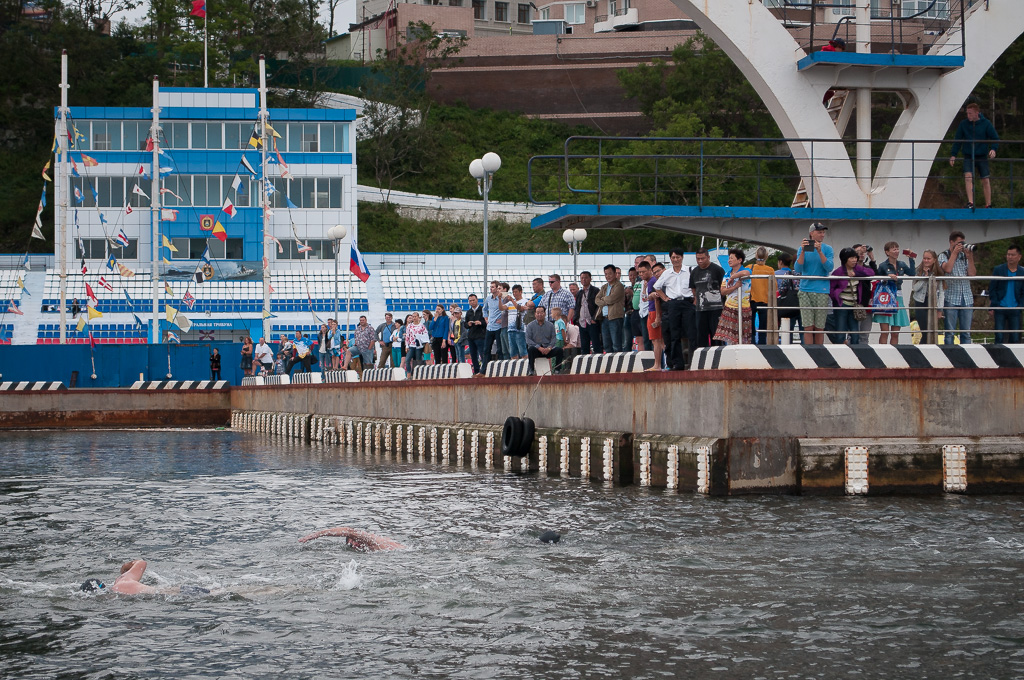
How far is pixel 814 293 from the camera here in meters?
15.6

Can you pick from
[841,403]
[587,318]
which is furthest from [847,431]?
[587,318]

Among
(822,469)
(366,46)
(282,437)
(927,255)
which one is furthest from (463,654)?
(366,46)

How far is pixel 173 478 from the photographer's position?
22.5 m

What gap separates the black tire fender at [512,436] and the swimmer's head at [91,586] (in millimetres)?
10565

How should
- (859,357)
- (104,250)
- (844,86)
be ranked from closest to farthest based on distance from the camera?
(859,357) → (844,86) → (104,250)

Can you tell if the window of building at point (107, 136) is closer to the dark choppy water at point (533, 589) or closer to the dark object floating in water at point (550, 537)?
the dark choppy water at point (533, 589)

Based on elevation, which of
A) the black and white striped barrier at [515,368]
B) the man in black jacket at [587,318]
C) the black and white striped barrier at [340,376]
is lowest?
the black and white striped barrier at [340,376]

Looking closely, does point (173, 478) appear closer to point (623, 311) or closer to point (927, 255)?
point (623, 311)

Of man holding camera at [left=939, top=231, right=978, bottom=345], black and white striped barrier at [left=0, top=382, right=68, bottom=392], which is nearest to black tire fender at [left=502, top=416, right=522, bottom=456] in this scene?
man holding camera at [left=939, top=231, right=978, bottom=345]

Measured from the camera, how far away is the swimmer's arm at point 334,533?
12.7m

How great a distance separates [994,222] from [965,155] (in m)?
1.24

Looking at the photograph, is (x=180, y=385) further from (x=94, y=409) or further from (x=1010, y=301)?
(x=1010, y=301)

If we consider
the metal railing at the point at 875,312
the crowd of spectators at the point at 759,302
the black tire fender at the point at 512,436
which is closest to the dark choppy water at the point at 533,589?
the metal railing at the point at 875,312

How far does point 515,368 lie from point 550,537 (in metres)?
9.90
